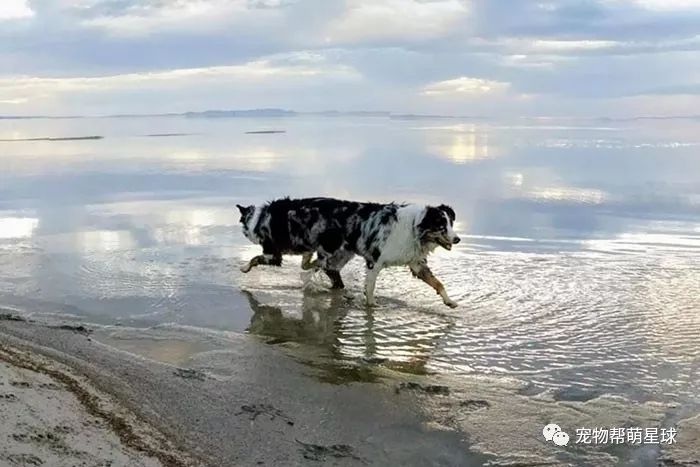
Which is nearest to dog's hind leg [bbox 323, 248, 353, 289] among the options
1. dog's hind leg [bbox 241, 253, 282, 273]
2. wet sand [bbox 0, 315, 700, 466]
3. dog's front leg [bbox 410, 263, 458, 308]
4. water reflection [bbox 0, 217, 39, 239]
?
dog's hind leg [bbox 241, 253, 282, 273]

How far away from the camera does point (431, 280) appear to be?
989cm

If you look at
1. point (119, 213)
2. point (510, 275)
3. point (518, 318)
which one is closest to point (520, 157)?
point (119, 213)

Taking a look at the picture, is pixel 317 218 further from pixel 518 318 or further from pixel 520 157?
pixel 520 157

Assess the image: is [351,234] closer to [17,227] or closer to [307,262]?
[307,262]

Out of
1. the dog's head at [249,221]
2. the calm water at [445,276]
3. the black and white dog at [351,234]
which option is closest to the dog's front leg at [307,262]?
the black and white dog at [351,234]

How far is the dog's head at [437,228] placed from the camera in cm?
999

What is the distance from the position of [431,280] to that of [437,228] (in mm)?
683

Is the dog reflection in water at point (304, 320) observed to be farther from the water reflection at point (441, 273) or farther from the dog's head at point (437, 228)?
the dog's head at point (437, 228)

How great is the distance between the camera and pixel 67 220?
15852mm

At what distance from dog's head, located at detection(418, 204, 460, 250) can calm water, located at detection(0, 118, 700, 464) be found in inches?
29.9

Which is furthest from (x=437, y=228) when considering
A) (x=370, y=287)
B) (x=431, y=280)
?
(x=370, y=287)

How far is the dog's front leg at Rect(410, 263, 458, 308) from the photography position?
31.4 feet

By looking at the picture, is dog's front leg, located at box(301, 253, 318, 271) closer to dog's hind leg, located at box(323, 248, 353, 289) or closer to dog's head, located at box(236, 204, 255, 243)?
dog's hind leg, located at box(323, 248, 353, 289)

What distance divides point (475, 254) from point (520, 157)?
20817 mm
